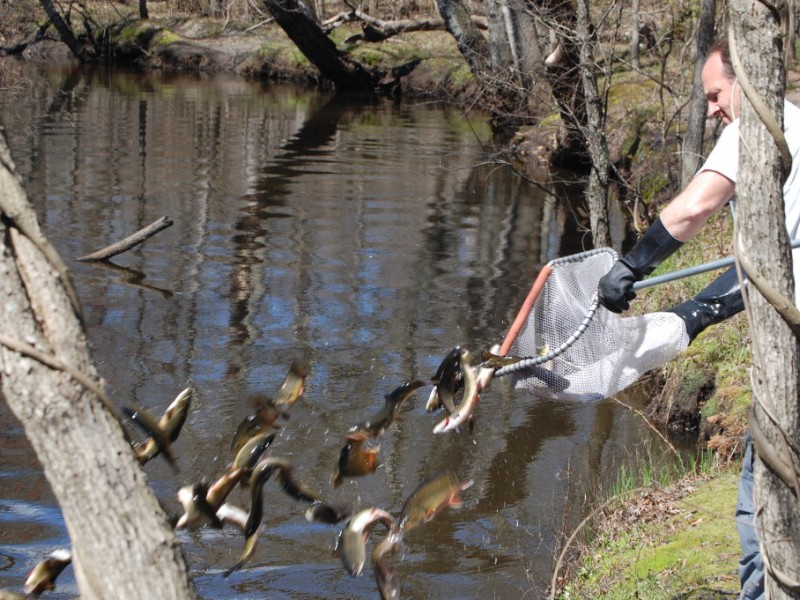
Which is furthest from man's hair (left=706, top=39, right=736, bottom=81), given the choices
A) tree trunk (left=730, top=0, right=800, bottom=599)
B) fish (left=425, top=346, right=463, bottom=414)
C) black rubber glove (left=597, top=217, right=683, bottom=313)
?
fish (left=425, top=346, right=463, bottom=414)

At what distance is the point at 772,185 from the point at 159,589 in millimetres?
2276

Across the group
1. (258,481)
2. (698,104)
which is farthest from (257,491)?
(698,104)

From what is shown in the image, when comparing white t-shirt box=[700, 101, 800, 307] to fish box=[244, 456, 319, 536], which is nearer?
white t-shirt box=[700, 101, 800, 307]

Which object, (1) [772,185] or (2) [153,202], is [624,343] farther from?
(2) [153,202]

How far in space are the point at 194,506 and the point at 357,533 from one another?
2.47ft

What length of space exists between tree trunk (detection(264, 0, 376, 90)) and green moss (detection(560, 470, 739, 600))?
1104 inches

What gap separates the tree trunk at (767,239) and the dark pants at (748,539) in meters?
0.66

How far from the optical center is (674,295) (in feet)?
35.3

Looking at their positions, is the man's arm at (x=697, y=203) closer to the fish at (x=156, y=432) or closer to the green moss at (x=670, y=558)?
the green moss at (x=670, y=558)

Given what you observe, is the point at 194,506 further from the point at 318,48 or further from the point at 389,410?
the point at 318,48

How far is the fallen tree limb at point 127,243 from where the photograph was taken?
46.6 feet

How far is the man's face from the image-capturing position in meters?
4.37

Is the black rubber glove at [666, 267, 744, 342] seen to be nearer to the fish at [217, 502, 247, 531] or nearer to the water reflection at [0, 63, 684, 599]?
the water reflection at [0, 63, 684, 599]

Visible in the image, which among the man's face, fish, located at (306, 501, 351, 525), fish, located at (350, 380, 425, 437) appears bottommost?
fish, located at (306, 501, 351, 525)
